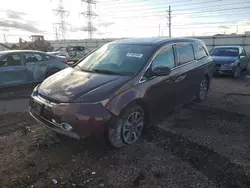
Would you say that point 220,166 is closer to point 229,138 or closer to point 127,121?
point 229,138

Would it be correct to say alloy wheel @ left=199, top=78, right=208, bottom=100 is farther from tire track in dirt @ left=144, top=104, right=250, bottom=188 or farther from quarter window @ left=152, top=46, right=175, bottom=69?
tire track in dirt @ left=144, top=104, right=250, bottom=188

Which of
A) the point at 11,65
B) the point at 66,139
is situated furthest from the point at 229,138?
the point at 11,65

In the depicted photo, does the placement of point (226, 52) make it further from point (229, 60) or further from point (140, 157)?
point (140, 157)

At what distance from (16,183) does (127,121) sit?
65.8 inches

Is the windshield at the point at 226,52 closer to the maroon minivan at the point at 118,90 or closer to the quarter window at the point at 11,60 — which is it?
the maroon minivan at the point at 118,90

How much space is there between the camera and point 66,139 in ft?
11.8

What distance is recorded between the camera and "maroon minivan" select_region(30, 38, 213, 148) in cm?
291

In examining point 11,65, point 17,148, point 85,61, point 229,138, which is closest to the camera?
point 17,148

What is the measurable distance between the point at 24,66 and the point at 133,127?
520cm

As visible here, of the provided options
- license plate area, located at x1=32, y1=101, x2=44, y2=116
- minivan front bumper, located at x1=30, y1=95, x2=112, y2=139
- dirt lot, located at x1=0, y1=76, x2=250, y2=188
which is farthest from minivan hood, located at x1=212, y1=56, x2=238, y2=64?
license plate area, located at x1=32, y1=101, x2=44, y2=116

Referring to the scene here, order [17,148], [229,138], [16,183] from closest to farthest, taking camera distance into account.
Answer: [16,183]
[17,148]
[229,138]

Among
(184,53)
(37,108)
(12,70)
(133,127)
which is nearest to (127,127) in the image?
(133,127)

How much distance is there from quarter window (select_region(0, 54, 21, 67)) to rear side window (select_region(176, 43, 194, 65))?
17.2 ft

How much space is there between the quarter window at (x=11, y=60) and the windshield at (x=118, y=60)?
12.1ft
